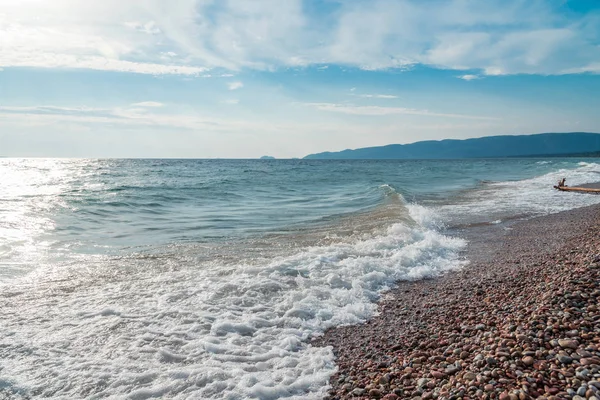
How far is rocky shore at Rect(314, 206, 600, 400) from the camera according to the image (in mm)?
3682

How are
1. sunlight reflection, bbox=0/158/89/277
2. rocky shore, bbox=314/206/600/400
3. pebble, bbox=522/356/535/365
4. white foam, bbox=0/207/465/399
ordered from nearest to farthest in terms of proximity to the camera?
rocky shore, bbox=314/206/600/400
pebble, bbox=522/356/535/365
white foam, bbox=0/207/465/399
sunlight reflection, bbox=0/158/89/277

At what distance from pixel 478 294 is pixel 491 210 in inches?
499

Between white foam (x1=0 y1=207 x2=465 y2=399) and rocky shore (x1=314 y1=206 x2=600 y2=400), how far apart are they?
20.5 inches

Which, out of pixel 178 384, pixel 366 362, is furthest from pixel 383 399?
pixel 178 384

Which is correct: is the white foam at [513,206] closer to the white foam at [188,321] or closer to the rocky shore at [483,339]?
the white foam at [188,321]

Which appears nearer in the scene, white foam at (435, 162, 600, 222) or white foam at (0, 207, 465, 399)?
white foam at (0, 207, 465, 399)

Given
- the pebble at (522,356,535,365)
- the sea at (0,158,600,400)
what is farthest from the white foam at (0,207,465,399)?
the pebble at (522,356,535,365)

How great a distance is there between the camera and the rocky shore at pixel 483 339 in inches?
145

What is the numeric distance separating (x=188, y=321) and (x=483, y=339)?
425 centimetres

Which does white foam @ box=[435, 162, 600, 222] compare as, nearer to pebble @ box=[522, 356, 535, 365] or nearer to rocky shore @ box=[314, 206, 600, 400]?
rocky shore @ box=[314, 206, 600, 400]

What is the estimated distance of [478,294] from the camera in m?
6.88

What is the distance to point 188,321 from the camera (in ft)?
20.6

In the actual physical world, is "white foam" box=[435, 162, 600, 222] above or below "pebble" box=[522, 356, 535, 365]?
below

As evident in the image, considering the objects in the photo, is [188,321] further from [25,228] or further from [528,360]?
[25,228]
